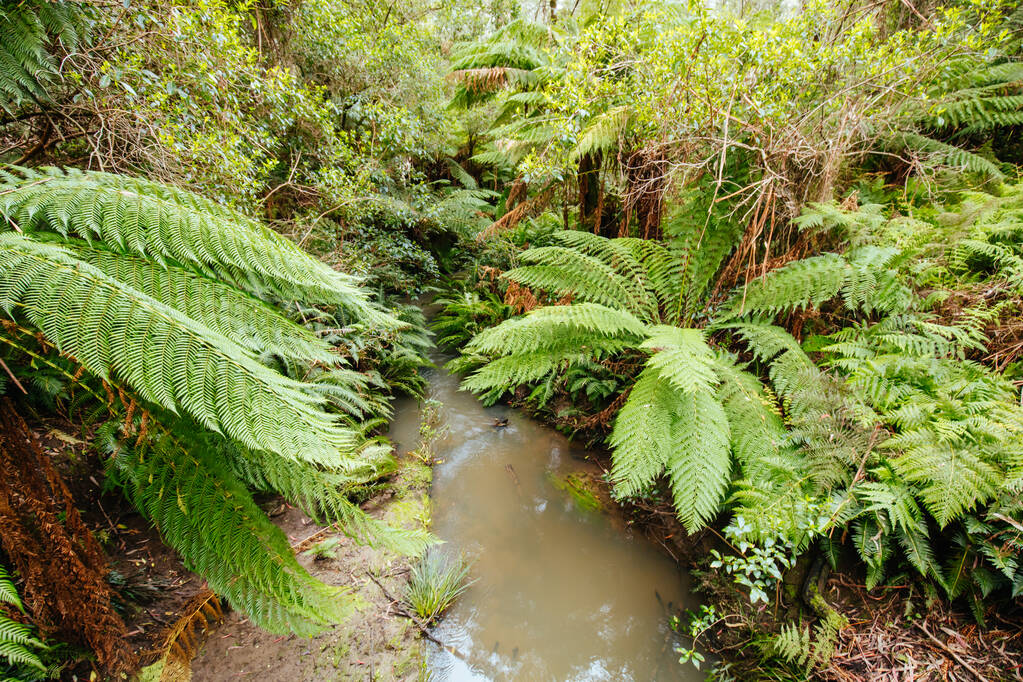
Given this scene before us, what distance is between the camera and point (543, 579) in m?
2.13

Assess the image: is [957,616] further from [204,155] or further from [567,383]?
[204,155]

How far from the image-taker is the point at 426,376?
393cm

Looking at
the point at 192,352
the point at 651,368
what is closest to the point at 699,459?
the point at 651,368

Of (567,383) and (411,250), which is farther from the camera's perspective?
(411,250)

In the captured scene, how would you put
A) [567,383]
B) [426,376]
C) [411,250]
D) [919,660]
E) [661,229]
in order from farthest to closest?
[411,250]
[426,376]
[661,229]
[567,383]
[919,660]

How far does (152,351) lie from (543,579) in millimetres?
2032

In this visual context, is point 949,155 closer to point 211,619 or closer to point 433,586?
point 433,586

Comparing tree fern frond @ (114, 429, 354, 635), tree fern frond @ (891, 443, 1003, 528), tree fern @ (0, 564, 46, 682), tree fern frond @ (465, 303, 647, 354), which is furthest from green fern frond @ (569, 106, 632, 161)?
tree fern @ (0, 564, 46, 682)

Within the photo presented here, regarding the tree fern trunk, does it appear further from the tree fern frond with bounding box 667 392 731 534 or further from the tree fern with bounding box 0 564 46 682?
the tree fern frond with bounding box 667 392 731 534

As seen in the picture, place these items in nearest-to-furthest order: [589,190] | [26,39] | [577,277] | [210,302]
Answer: [210,302], [26,39], [577,277], [589,190]

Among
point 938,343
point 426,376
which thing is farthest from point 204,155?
point 938,343

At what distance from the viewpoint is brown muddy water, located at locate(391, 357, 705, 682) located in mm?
1791

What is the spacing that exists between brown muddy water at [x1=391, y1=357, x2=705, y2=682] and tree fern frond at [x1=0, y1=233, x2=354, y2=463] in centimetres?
162

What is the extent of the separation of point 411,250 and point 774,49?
376 cm
